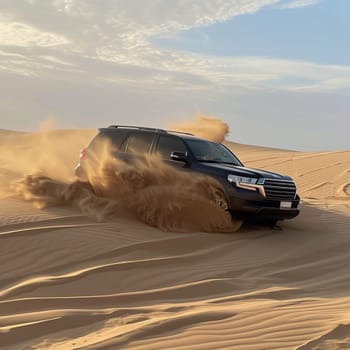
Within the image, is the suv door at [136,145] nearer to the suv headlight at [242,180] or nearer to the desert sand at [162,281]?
the desert sand at [162,281]

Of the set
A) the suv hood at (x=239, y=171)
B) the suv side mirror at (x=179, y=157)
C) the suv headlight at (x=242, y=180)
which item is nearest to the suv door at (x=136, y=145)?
the suv side mirror at (x=179, y=157)

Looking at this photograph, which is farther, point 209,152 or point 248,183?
point 209,152

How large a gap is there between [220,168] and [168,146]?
1289mm

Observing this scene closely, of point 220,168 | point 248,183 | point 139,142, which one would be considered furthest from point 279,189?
point 139,142

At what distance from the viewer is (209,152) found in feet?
38.5

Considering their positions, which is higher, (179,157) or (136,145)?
(136,145)

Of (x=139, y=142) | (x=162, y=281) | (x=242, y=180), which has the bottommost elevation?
(x=162, y=281)

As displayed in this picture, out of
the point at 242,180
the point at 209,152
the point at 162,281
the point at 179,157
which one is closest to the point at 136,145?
the point at 179,157

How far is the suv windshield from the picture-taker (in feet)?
37.4

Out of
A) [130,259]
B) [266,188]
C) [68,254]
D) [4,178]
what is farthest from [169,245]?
[4,178]

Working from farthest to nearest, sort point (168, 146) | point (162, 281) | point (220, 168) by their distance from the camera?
point (168, 146) → point (220, 168) → point (162, 281)

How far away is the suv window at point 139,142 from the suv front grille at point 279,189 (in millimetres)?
2546

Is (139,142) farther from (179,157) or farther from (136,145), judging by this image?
(179,157)

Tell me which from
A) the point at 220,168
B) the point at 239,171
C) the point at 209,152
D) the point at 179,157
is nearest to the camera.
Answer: the point at 239,171
